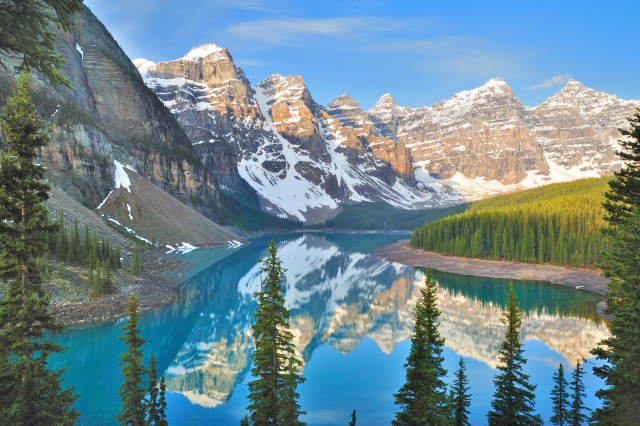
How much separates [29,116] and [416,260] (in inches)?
3494

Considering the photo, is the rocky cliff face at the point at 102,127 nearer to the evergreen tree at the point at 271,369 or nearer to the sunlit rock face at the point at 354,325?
the sunlit rock face at the point at 354,325

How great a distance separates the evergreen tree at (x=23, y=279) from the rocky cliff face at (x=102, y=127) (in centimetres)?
8389

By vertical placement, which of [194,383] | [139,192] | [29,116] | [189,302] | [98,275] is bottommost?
[194,383]

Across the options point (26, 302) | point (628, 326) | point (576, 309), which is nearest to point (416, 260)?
point (576, 309)

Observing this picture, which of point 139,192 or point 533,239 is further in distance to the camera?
point 139,192

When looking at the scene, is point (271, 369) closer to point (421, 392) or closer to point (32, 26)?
point (421, 392)

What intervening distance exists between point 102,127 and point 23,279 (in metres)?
114

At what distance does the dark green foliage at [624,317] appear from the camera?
46.0ft

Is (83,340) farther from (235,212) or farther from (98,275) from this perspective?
(235,212)

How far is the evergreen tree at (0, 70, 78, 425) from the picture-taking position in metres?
Result: 12.2

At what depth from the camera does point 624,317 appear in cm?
1587

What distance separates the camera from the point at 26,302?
40.9 feet

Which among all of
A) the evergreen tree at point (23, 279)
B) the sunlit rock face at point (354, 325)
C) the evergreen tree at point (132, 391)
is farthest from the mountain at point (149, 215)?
the evergreen tree at point (23, 279)

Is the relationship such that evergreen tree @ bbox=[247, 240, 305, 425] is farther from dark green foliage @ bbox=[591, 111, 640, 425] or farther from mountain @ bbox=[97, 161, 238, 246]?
mountain @ bbox=[97, 161, 238, 246]
